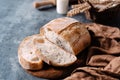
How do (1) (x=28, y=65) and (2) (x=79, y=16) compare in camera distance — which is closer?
(1) (x=28, y=65)

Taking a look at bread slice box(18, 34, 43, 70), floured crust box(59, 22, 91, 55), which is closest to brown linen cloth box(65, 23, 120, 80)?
floured crust box(59, 22, 91, 55)

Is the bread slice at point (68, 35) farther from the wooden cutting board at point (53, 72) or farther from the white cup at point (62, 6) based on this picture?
the white cup at point (62, 6)

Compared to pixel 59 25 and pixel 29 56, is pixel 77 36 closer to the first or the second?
pixel 59 25

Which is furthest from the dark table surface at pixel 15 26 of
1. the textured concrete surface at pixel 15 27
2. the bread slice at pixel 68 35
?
the bread slice at pixel 68 35

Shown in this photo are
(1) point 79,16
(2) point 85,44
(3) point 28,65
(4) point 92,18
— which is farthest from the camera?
(1) point 79,16

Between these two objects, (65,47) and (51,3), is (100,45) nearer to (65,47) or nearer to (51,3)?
(65,47)

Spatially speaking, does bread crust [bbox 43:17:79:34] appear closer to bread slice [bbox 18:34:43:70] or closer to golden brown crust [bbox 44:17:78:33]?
golden brown crust [bbox 44:17:78:33]

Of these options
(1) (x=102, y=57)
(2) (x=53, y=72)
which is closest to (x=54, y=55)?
(2) (x=53, y=72)

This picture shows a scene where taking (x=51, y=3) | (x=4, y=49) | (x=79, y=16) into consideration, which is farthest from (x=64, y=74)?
(x=51, y=3)
